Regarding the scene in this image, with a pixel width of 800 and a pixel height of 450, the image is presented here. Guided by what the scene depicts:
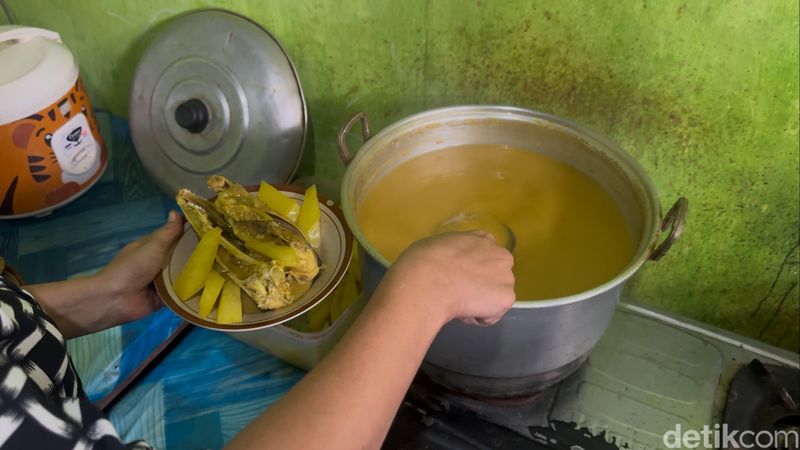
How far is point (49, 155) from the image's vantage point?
0.93m

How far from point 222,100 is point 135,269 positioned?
33 centimetres

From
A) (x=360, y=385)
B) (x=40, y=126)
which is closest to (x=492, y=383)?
(x=360, y=385)

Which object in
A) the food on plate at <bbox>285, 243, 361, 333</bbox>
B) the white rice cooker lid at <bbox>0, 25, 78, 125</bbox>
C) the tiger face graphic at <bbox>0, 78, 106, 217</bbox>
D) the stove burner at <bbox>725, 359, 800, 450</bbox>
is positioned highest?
the white rice cooker lid at <bbox>0, 25, 78, 125</bbox>

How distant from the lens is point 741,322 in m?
0.95

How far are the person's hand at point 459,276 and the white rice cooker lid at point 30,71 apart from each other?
67cm

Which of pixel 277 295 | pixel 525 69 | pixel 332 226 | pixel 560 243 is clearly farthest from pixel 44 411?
pixel 525 69

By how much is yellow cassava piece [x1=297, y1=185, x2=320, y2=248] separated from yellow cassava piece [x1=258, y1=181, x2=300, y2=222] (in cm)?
1

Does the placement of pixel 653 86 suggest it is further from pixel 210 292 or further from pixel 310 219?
pixel 210 292

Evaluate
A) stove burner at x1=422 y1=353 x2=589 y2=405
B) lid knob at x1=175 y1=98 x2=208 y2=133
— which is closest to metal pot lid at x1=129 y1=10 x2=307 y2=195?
lid knob at x1=175 y1=98 x2=208 y2=133

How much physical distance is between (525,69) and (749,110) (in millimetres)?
284

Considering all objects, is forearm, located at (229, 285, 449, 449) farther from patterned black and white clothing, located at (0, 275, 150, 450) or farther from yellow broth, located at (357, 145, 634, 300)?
yellow broth, located at (357, 145, 634, 300)

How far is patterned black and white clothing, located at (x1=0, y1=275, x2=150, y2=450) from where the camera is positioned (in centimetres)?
38

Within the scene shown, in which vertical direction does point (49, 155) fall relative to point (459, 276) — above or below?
below

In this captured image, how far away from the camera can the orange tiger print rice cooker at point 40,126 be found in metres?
0.87
